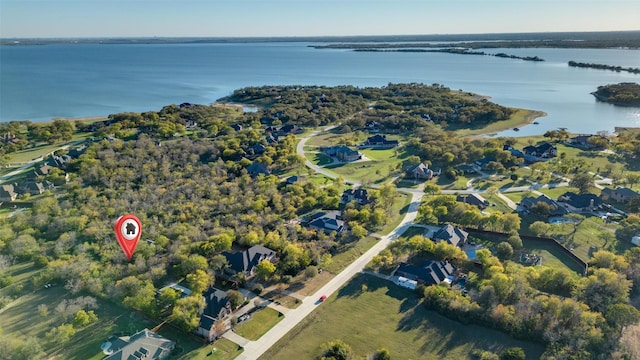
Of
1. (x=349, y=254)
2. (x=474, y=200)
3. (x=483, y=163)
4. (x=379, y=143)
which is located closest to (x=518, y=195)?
(x=474, y=200)

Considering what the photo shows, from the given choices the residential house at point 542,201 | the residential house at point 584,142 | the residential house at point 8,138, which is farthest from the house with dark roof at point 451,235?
the residential house at point 8,138

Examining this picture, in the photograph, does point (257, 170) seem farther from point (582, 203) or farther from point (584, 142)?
point (584, 142)

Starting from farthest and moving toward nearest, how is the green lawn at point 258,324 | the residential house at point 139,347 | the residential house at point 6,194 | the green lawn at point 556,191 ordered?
the green lawn at point 556,191
the residential house at point 6,194
the green lawn at point 258,324
the residential house at point 139,347

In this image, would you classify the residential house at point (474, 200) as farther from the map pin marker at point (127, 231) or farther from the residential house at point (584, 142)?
the residential house at point (584, 142)

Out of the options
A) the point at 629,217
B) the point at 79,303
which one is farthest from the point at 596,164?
the point at 79,303

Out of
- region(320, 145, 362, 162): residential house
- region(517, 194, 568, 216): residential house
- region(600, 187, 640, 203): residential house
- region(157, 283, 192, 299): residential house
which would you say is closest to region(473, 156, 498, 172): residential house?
region(517, 194, 568, 216): residential house

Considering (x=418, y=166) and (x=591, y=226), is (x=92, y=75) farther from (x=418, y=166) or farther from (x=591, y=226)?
(x=591, y=226)
